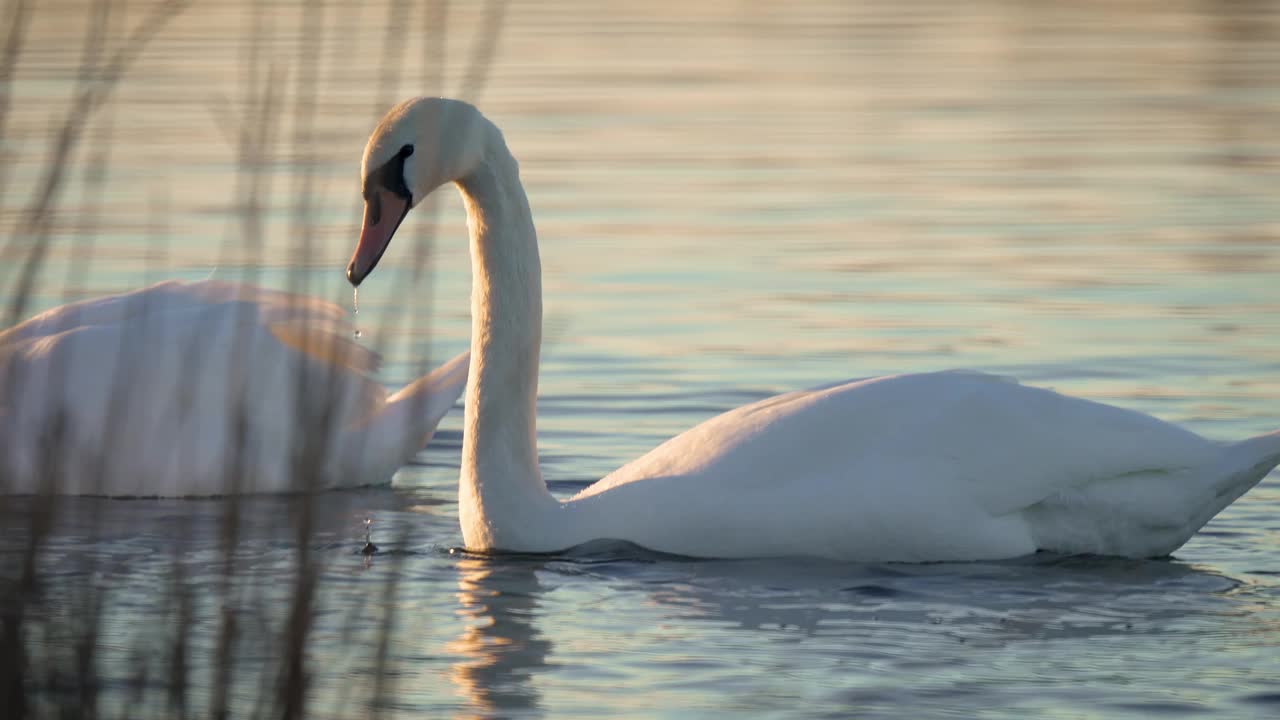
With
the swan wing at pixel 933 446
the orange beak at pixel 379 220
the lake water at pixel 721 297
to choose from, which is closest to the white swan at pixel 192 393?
the lake water at pixel 721 297

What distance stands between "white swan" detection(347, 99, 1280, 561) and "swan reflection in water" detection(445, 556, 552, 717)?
0.19m

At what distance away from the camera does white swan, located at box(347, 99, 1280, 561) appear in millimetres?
7535

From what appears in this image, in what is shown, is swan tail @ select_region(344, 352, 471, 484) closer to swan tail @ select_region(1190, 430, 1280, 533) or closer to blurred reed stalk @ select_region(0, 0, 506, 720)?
swan tail @ select_region(1190, 430, 1280, 533)

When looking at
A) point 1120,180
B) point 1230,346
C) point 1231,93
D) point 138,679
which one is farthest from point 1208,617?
point 1231,93

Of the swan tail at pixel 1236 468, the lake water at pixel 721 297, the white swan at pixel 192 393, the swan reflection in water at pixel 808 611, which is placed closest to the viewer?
the lake water at pixel 721 297

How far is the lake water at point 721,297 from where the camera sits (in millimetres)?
6137

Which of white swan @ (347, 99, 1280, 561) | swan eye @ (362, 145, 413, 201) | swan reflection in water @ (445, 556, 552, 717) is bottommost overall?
swan reflection in water @ (445, 556, 552, 717)

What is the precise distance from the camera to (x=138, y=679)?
4.36 metres

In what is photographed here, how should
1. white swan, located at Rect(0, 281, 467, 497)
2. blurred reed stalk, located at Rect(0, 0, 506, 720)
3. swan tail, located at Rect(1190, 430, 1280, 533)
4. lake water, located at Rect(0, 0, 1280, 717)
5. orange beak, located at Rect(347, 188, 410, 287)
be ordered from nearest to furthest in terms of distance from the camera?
1. blurred reed stalk, located at Rect(0, 0, 506, 720)
2. lake water, located at Rect(0, 0, 1280, 717)
3. orange beak, located at Rect(347, 188, 410, 287)
4. swan tail, located at Rect(1190, 430, 1280, 533)
5. white swan, located at Rect(0, 281, 467, 497)

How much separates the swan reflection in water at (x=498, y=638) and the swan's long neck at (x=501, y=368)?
17 centimetres

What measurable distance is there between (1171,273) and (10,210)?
6.93 meters

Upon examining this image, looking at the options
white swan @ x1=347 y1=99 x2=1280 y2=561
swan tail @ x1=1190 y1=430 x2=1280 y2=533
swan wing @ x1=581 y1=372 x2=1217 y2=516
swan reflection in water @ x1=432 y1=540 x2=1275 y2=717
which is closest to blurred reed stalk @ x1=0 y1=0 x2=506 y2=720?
swan reflection in water @ x1=432 y1=540 x2=1275 y2=717

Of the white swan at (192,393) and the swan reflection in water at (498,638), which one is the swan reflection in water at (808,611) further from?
the white swan at (192,393)

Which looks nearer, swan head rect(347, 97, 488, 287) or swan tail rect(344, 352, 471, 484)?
swan head rect(347, 97, 488, 287)
